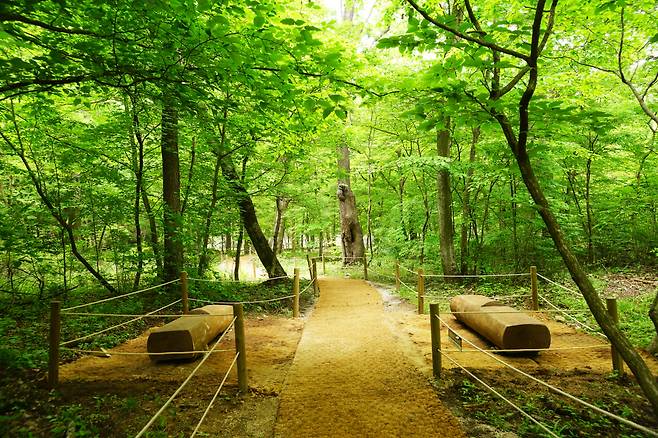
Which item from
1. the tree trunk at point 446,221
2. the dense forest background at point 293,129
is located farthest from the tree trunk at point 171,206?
the tree trunk at point 446,221

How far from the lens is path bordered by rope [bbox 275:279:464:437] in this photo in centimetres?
364

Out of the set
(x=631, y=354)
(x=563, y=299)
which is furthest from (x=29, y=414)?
(x=563, y=299)

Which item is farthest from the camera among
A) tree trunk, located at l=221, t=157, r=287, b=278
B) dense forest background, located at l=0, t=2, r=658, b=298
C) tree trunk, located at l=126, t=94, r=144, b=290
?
tree trunk, located at l=221, t=157, r=287, b=278

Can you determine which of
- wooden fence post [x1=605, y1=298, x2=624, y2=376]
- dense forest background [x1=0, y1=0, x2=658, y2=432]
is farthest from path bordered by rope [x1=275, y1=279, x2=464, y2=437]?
wooden fence post [x1=605, y1=298, x2=624, y2=376]

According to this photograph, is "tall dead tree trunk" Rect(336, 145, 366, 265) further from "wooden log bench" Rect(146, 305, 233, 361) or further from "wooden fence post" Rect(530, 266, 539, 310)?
"wooden log bench" Rect(146, 305, 233, 361)

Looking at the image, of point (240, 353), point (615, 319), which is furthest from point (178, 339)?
point (615, 319)

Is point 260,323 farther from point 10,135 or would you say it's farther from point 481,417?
point 10,135

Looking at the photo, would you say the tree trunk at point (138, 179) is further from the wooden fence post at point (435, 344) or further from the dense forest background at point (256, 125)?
the wooden fence post at point (435, 344)

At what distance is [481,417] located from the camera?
12.5ft

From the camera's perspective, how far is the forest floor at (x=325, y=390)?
358 centimetres

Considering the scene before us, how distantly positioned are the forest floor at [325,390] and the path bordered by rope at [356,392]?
0.02 m

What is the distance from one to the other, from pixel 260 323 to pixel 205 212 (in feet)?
11.9

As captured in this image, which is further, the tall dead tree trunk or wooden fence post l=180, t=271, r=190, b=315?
the tall dead tree trunk

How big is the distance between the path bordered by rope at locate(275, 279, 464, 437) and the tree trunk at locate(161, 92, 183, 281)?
380cm
